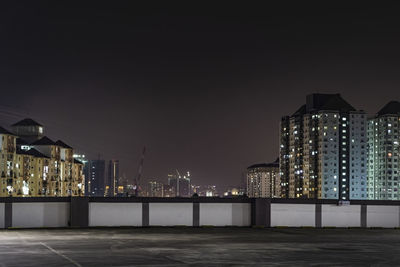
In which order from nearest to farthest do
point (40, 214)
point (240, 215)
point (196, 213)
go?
point (40, 214), point (196, 213), point (240, 215)

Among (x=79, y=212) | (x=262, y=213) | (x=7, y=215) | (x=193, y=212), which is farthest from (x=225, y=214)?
(x=7, y=215)

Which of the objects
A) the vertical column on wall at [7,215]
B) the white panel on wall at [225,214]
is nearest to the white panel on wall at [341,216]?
the white panel on wall at [225,214]

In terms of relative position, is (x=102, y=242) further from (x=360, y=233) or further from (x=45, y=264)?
(x=360, y=233)

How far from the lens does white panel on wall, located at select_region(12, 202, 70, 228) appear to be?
170ft

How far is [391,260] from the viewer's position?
31703 mm

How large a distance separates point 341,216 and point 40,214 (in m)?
25.5

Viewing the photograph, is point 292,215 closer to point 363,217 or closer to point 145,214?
point 363,217

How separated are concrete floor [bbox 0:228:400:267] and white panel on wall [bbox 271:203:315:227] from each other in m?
4.69

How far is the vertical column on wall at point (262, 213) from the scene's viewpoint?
56125mm

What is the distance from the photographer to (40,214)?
173 feet

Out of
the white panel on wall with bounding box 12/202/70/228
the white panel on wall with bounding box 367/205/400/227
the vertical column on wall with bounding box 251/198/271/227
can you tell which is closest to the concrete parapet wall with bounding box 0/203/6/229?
the white panel on wall with bounding box 12/202/70/228

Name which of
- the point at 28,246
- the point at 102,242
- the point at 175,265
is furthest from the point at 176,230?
the point at 175,265

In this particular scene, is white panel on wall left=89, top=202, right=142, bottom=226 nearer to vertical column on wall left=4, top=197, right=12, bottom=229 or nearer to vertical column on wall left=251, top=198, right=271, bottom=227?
vertical column on wall left=4, top=197, right=12, bottom=229

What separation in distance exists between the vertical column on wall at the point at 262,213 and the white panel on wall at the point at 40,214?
51.1ft
